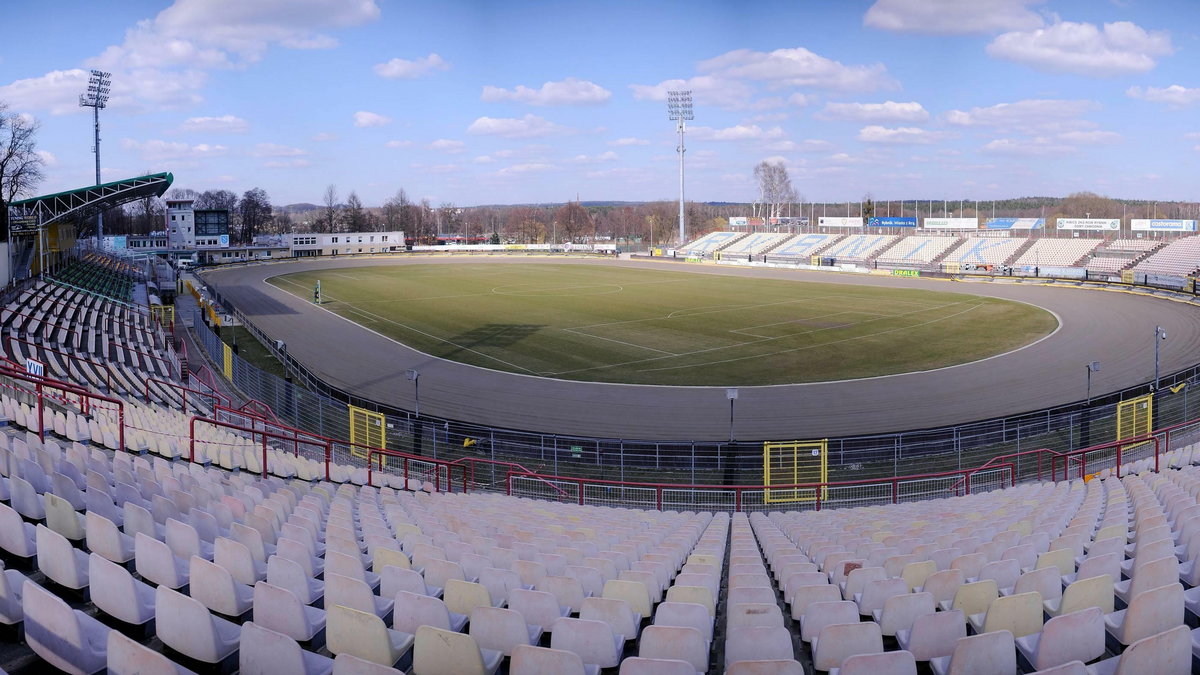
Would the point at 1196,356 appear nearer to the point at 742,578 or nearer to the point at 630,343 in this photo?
the point at 630,343

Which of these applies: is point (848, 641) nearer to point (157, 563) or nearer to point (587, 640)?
point (587, 640)

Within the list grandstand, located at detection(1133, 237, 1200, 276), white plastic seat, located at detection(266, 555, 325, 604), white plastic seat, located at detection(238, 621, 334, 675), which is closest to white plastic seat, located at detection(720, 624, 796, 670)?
white plastic seat, located at detection(238, 621, 334, 675)

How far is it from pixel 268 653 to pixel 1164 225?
9593 centimetres

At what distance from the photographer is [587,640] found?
587cm

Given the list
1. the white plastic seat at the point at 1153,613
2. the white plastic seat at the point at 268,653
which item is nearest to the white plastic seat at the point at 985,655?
the white plastic seat at the point at 1153,613

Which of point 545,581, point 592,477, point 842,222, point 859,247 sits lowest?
point 592,477

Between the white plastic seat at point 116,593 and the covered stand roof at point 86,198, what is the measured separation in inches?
1726

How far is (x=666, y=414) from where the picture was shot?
29.8 meters

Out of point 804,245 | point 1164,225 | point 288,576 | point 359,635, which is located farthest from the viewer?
point 804,245

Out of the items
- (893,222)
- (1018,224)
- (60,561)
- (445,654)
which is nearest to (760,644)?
(445,654)

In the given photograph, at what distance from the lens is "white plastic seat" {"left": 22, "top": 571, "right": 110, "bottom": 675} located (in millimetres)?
4918

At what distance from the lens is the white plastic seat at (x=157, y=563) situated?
673 centimetres

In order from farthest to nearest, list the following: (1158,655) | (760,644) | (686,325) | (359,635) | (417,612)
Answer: (686,325)
(417,612)
(760,644)
(359,635)
(1158,655)

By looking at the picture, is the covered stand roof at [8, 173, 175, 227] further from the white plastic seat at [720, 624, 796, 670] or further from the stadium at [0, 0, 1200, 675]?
the white plastic seat at [720, 624, 796, 670]
